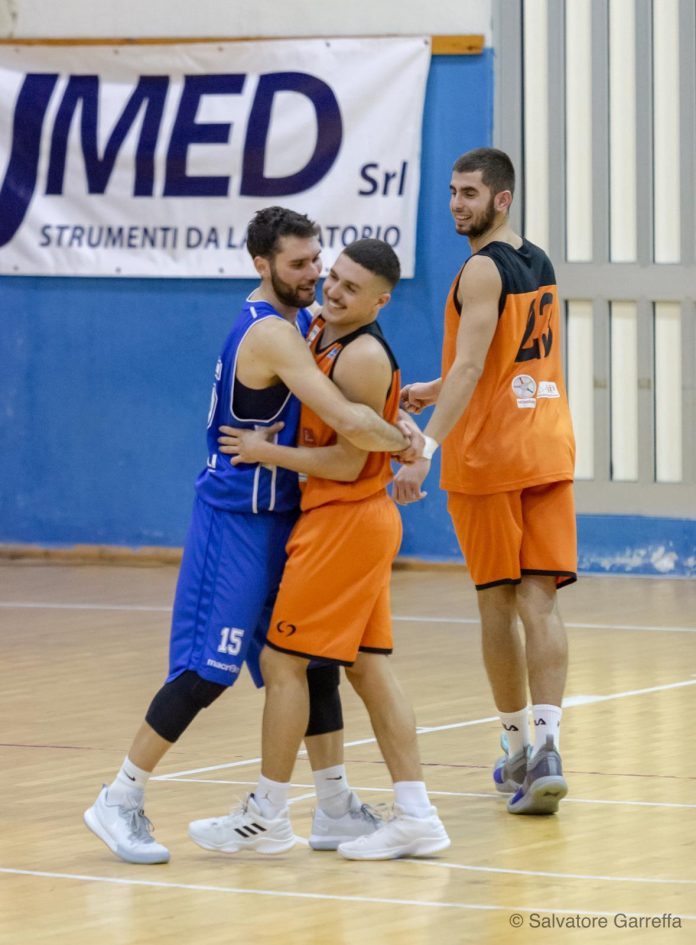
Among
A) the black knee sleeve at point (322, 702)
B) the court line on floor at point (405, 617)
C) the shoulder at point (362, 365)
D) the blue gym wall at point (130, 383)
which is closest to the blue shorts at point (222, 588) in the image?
the black knee sleeve at point (322, 702)

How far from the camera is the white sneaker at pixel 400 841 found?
511 cm

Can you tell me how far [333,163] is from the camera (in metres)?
12.6

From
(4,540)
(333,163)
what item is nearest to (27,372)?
(4,540)

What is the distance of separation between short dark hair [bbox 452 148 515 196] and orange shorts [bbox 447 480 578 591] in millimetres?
918

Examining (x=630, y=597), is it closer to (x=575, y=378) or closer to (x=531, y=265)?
(x=575, y=378)

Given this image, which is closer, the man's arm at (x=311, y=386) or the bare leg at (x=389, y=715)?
the man's arm at (x=311, y=386)

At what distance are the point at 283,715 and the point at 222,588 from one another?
368 millimetres

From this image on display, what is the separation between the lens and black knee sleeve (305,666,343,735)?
5297 millimetres

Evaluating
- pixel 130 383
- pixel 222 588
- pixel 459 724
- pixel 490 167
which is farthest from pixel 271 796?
pixel 130 383

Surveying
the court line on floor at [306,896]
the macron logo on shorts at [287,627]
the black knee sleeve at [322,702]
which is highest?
the macron logo on shorts at [287,627]

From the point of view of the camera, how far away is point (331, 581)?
5.11 m

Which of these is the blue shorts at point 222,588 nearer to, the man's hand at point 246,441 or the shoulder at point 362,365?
the man's hand at point 246,441

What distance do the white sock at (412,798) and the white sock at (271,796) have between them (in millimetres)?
303

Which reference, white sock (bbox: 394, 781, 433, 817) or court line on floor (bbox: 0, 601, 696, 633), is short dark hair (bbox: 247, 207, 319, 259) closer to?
white sock (bbox: 394, 781, 433, 817)
